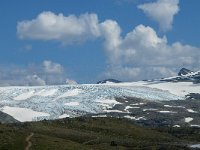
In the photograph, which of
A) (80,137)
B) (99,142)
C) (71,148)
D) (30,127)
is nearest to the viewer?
(71,148)

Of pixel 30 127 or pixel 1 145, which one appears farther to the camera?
pixel 30 127

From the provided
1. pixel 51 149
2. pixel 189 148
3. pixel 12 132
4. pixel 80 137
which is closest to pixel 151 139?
pixel 80 137

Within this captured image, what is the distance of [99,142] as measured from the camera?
535ft

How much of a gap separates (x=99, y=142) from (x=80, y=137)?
12385 millimetres

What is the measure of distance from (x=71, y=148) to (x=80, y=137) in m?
46.9

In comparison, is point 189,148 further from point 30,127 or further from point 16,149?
point 30,127

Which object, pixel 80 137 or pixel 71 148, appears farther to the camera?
pixel 80 137

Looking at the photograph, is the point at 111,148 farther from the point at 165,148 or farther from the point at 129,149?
the point at 165,148

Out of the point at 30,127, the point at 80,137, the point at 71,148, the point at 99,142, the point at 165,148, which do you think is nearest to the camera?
the point at 71,148

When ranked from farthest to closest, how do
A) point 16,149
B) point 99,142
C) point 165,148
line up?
point 99,142, point 165,148, point 16,149

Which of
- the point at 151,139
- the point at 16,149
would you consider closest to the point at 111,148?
the point at 16,149

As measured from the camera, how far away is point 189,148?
143 m

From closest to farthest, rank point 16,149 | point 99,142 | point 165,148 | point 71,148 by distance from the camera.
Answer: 1. point 16,149
2. point 71,148
3. point 165,148
4. point 99,142

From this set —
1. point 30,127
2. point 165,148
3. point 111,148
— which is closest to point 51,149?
point 111,148
